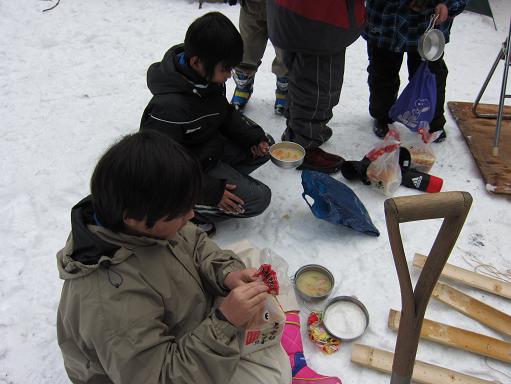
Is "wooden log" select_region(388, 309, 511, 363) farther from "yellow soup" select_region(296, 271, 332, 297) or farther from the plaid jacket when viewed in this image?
the plaid jacket

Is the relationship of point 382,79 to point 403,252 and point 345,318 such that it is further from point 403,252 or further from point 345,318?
point 403,252

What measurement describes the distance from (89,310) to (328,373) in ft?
3.82

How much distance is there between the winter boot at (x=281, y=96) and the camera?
3605 millimetres

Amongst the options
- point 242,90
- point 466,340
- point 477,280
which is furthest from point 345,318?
point 242,90

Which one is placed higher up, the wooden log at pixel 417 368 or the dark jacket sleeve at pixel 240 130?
the dark jacket sleeve at pixel 240 130

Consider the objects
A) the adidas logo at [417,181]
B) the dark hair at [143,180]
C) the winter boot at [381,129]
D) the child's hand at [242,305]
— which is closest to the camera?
the dark hair at [143,180]

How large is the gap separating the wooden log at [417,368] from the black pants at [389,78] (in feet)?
6.39

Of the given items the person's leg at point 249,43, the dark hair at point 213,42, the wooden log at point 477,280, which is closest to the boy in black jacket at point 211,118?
the dark hair at point 213,42

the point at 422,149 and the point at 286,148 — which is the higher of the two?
the point at 286,148

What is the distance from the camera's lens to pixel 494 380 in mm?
1968

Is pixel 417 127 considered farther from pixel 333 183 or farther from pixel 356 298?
pixel 356 298

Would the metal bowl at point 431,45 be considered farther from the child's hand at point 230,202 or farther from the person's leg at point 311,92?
the child's hand at point 230,202

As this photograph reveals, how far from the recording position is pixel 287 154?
2834mm

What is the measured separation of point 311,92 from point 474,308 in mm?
1540
